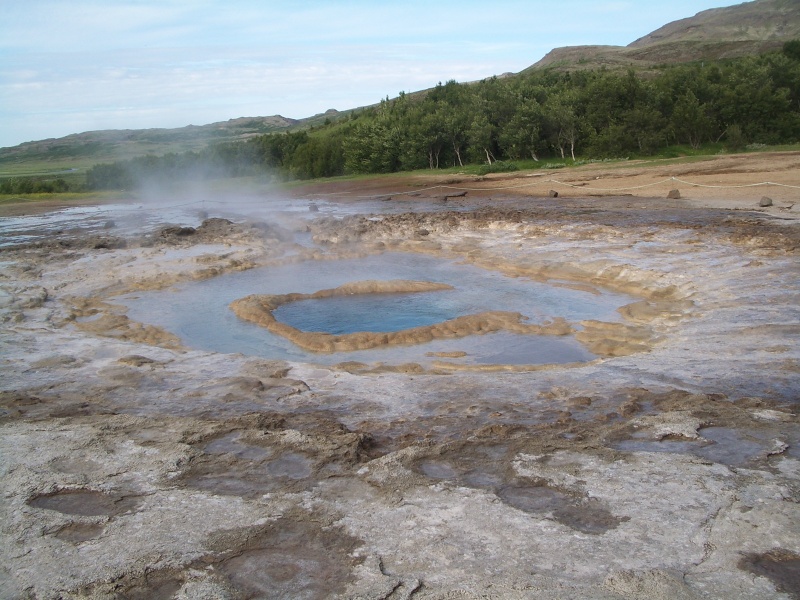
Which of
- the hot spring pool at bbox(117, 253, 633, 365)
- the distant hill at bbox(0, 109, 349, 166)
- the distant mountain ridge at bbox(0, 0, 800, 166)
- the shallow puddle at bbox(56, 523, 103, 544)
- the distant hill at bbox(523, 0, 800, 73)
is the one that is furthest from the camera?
the distant hill at bbox(0, 109, 349, 166)

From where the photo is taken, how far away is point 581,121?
26.8 metres

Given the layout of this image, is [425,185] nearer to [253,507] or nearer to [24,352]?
[24,352]

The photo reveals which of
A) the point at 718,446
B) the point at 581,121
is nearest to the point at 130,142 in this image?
the point at 581,121

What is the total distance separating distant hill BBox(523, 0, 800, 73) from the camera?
174ft

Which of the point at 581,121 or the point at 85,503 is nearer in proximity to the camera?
the point at 85,503

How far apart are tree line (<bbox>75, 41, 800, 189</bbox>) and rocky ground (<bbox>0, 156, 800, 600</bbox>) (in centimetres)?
1686

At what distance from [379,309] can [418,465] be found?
17.2 feet

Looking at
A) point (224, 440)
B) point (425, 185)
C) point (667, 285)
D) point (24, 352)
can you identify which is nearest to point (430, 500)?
point (224, 440)

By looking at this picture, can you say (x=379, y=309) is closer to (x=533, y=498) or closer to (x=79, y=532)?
(x=533, y=498)

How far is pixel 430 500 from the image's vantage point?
3.80 meters

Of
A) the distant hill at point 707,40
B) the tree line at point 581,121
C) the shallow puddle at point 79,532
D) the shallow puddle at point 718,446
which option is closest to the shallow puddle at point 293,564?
the shallow puddle at point 79,532

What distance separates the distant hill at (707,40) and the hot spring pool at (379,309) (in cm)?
4046

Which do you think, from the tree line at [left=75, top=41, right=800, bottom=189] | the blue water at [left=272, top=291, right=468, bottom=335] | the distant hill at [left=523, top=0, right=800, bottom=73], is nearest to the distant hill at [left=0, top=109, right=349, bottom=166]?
the tree line at [left=75, top=41, right=800, bottom=189]

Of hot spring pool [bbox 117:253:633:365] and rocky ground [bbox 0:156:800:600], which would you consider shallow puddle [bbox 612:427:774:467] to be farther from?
hot spring pool [bbox 117:253:633:365]
